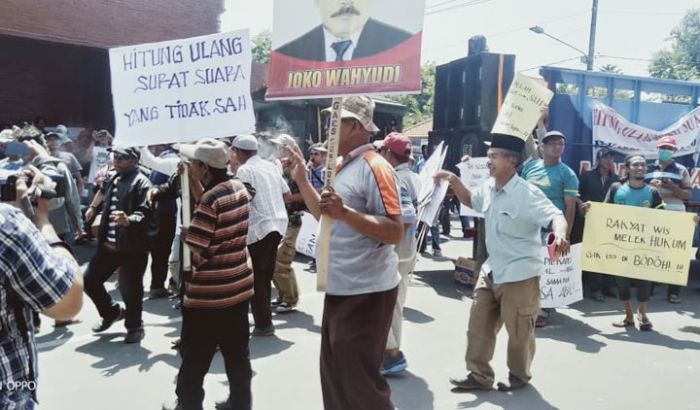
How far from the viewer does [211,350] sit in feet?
11.3

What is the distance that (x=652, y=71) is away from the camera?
58.7m

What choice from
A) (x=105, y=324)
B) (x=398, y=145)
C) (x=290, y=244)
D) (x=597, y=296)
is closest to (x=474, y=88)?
(x=597, y=296)

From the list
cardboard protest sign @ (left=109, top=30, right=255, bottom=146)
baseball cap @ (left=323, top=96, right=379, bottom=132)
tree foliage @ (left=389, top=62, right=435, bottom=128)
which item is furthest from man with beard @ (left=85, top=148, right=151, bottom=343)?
tree foliage @ (left=389, top=62, right=435, bottom=128)

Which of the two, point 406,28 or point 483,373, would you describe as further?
point 483,373

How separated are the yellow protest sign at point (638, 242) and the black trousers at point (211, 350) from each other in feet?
12.5

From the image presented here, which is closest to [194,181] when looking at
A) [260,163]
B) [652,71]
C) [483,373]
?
[260,163]

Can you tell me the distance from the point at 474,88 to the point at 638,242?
287cm

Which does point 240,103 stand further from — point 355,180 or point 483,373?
point 483,373

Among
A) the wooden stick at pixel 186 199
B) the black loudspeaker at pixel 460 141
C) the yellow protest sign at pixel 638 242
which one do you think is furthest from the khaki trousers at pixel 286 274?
the yellow protest sign at pixel 638 242

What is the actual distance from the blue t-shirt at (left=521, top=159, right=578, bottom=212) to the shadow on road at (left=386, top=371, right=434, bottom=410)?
248cm

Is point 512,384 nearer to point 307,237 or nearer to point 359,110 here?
point 359,110

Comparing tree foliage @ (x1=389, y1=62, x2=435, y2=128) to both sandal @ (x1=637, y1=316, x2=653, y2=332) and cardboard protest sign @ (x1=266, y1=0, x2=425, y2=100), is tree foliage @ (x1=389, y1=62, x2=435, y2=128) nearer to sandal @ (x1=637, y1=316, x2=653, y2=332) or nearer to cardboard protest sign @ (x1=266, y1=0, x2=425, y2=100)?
sandal @ (x1=637, y1=316, x2=653, y2=332)

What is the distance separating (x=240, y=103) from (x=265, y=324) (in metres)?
2.28

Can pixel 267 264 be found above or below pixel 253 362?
above
